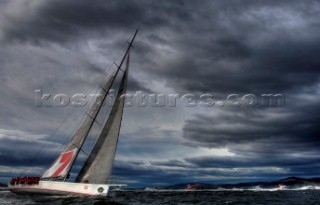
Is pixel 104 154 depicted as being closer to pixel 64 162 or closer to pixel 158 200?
pixel 64 162

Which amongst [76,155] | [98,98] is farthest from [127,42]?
[76,155]

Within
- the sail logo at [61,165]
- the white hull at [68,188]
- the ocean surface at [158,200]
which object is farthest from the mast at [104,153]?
the ocean surface at [158,200]

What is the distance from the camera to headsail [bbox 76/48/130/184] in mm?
→ 39625

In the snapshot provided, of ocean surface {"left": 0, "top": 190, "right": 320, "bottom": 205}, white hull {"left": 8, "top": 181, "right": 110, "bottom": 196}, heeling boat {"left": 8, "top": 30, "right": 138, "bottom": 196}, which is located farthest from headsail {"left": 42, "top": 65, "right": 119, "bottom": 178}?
ocean surface {"left": 0, "top": 190, "right": 320, "bottom": 205}

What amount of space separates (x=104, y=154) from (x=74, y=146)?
4964 millimetres

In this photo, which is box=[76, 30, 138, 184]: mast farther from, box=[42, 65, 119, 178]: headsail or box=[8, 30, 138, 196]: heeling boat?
box=[42, 65, 119, 178]: headsail

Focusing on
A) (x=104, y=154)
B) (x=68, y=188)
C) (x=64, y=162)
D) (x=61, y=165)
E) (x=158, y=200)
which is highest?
(x=104, y=154)

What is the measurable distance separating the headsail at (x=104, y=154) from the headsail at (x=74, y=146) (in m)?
2.34

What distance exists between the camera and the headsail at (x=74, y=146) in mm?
42031

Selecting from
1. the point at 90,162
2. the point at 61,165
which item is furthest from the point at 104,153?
the point at 61,165

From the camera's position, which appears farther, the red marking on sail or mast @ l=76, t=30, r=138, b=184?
the red marking on sail

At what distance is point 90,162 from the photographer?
133 ft

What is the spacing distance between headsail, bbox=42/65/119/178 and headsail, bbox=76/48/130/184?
234 cm

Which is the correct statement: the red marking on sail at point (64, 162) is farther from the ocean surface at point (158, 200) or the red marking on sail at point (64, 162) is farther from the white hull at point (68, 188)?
the ocean surface at point (158, 200)
